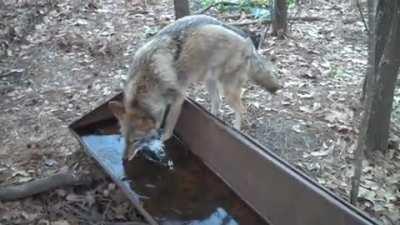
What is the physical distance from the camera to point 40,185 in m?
4.79

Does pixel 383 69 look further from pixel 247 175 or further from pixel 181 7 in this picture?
pixel 181 7

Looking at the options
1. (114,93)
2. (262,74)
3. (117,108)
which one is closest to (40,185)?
(117,108)

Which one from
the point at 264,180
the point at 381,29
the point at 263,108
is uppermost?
the point at 381,29

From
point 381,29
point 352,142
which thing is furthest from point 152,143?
point 381,29

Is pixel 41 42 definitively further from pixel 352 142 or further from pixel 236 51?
pixel 352 142

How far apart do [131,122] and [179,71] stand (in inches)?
34.3

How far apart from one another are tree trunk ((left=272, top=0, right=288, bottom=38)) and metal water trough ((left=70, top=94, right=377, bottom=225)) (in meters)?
3.58

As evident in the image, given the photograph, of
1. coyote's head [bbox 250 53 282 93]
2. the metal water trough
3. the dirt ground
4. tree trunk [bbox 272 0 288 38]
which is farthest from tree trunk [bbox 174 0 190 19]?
the metal water trough

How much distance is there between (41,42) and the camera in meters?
8.40

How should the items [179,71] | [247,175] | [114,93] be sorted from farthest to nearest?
[114,93] < [179,71] < [247,175]

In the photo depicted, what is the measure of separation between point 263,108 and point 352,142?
135cm

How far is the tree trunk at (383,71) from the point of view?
15.5ft

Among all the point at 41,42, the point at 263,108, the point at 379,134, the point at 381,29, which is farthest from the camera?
the point at 41,42

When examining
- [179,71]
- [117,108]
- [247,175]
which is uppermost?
[179,71]
